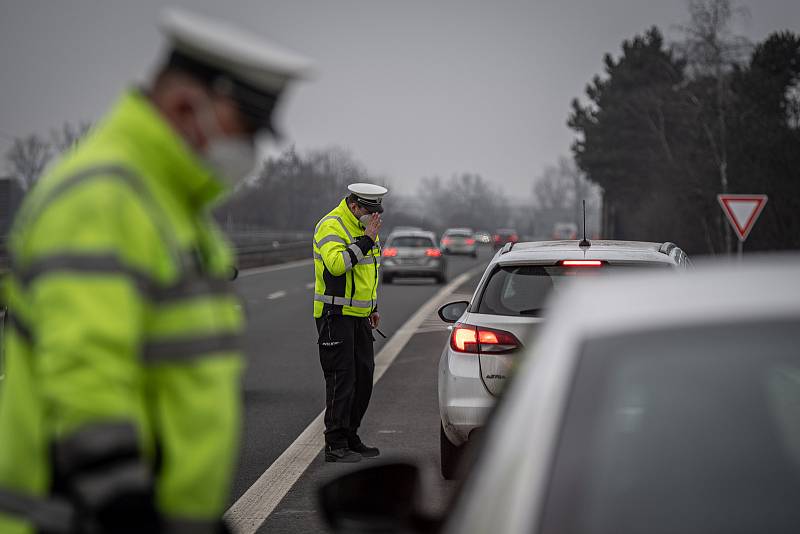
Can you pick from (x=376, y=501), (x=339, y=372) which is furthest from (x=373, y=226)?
(x=376, y=501)

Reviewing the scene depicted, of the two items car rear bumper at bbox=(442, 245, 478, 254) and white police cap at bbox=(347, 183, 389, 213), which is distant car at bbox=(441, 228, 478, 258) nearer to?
car rear bumper at bbox=(442, 245, 478, 254)

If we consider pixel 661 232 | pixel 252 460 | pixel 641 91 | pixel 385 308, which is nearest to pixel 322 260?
pixel 252 460

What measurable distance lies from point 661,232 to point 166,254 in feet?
160

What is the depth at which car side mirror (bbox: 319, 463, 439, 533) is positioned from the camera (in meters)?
2.71

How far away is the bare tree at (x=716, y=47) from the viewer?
4616 cm

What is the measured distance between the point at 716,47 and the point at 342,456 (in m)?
41.7

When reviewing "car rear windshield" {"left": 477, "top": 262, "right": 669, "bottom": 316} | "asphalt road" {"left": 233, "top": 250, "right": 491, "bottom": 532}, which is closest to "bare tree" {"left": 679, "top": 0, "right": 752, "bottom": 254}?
"asphalt road" {"left": 233, "top": 250, "right": 491, "bottom": 532}

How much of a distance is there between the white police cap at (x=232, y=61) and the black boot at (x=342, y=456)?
580 centimetres

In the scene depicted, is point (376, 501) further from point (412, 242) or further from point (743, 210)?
point (412, 242)

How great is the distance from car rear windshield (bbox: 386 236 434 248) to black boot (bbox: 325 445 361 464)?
1011 inches

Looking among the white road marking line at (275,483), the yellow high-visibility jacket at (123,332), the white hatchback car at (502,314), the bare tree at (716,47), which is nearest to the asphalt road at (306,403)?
the white road marking line at (275,483)

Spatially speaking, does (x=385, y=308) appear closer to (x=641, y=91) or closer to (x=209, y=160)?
(x=209, y=160)

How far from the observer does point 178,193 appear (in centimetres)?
248

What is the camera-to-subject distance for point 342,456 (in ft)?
26.5
